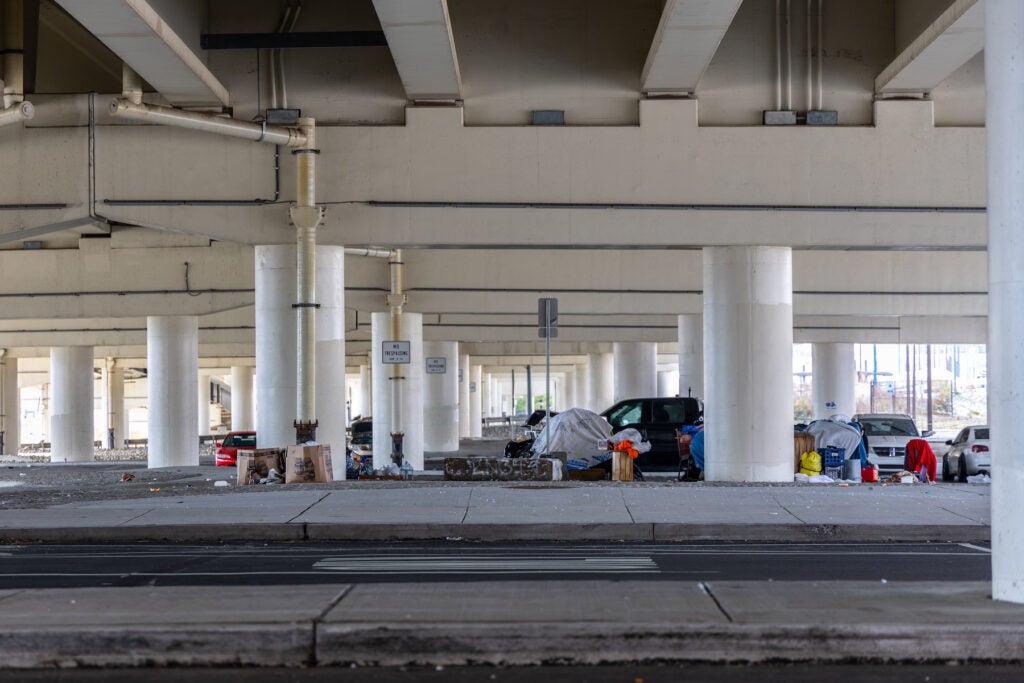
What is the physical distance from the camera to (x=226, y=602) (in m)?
8.42

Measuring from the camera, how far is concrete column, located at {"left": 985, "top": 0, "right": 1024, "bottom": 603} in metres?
8.17

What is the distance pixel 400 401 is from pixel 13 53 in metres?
18.4

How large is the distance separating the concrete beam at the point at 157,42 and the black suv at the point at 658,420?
469 inches

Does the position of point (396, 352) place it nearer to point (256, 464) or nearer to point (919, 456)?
point (256, 464)

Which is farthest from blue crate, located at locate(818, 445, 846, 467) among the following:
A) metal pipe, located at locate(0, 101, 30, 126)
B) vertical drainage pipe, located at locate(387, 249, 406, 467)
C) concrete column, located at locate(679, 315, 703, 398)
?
concrete column, located at locate(679, 315, 703, 398)

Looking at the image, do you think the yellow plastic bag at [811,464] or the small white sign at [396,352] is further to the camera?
the small white sign at [396,352]

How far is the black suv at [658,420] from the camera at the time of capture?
2720cm

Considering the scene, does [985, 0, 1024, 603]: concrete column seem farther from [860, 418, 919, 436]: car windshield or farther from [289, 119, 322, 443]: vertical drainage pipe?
[860, 418, 919, 436]: car windshield

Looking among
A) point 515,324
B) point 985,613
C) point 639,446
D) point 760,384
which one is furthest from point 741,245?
point 515,324

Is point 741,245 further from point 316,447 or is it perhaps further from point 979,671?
point 979,671

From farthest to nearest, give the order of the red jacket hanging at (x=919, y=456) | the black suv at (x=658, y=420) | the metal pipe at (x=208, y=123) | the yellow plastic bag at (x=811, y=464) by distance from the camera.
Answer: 1. the black suv at (x=658, y=420)
2. the red jacket hanging at (x=919, y=456)
3. the yellow plastic bag at (x=811, y=464)
4. the metal pipe at (x=208, y=123)

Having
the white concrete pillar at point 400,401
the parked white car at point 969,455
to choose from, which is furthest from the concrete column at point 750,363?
the white concrete pillar at point 400,401

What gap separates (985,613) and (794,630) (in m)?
1.42

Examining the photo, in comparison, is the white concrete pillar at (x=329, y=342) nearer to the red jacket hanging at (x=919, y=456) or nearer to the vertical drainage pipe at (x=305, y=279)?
the vertical drainage pipe at (x=305, y=279)
